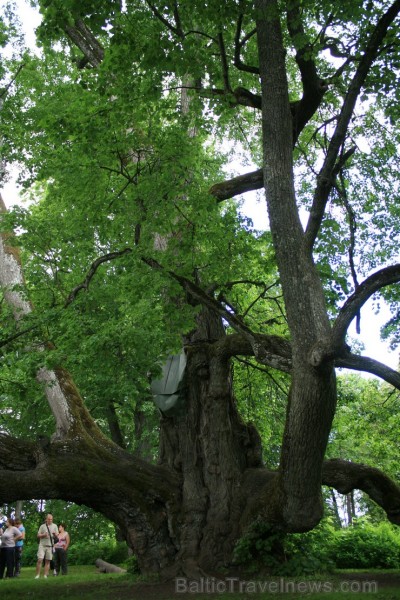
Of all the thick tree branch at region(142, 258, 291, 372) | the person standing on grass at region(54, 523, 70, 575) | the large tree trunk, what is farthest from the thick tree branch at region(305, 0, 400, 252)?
the person standing on grass at region(54, 523, 70, 575)

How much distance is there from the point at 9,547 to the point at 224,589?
20.5ft

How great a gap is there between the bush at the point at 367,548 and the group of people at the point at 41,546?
6621 mm

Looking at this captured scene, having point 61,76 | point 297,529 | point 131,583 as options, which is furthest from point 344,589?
point 61,76

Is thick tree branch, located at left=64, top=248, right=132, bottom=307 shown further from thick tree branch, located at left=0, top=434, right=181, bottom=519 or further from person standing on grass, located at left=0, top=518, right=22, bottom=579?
person standing on grass, located at left=0, top=518, right=22, bottom=579

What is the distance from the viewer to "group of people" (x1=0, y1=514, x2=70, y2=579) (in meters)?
12.8

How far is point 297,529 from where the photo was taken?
817 centimetres

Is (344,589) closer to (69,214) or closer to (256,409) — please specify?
(256,409)

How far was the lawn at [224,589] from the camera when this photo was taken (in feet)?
26.7

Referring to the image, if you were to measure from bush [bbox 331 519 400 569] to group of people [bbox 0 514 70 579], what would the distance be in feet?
21.7

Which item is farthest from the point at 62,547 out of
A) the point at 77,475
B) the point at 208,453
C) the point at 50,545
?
the point at 208,453

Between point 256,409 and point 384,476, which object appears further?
point 256,409

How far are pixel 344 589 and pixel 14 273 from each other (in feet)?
26.5

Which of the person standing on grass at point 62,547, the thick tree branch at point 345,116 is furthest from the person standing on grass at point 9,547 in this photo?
the thick tree branch at point 345,116

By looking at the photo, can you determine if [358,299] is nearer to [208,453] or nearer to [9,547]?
[208,453]
